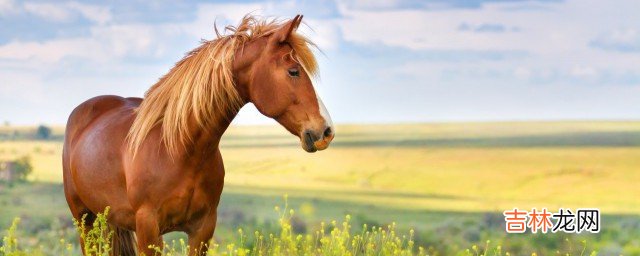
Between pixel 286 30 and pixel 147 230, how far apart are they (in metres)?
1.77

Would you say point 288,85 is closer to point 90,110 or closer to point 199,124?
point 199,124

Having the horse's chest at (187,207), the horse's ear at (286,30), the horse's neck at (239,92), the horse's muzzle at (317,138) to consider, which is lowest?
the horse's chest at (187,207)

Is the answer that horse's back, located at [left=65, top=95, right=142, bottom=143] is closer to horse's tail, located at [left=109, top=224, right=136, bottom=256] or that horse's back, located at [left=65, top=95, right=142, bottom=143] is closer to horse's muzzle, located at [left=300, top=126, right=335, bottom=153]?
horse's tail, located at [left=109, top=224, right=136, bottom=256]

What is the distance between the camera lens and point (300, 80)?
22.8 feet

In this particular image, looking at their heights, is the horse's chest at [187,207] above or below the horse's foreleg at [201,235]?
above

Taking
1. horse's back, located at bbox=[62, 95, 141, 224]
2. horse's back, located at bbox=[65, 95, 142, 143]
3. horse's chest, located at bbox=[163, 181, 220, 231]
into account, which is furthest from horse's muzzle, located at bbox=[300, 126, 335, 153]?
horse's back, located at bbox=[65, 95, 142, 143]

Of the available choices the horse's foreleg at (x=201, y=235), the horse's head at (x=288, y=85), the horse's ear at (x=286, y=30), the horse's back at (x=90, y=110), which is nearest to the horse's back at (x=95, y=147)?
the horse's back at (x=90, y=110)

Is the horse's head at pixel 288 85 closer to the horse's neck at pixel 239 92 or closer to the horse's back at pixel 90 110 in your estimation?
the horse's neck at pixel 239 92

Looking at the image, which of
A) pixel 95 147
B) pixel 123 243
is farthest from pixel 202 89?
pixel 123 243

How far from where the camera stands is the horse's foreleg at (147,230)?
7.36 m

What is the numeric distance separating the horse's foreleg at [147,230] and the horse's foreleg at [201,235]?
0.31 m

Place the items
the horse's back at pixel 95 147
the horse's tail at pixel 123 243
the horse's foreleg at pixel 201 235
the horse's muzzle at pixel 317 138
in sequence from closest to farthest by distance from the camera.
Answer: the horse's muzzle at pixel 317 138 < the horse's foreleg at pixel 201 235 < the horse's back at pixel 95 147 < the horse's tail at pixel 123 243

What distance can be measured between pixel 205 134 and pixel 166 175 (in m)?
0.41

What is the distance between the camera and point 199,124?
24.3 ft
